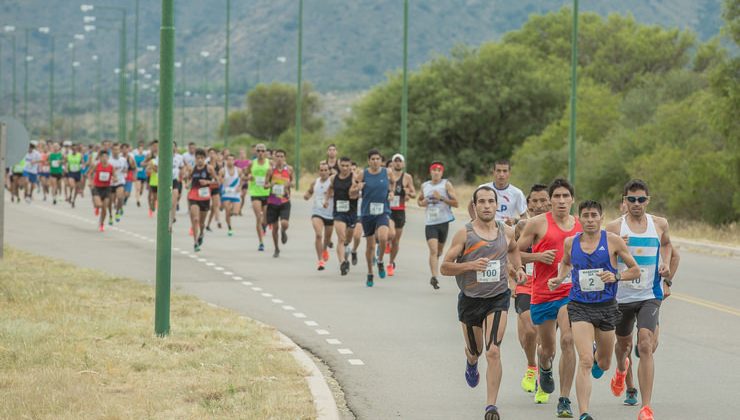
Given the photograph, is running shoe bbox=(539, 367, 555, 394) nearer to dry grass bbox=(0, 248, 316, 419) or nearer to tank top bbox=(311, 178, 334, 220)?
dry grass bbox=(0, 248, 316, 419)

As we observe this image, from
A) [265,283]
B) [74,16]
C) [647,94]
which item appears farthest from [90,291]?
[74,16]

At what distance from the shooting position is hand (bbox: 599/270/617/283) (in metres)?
9.68

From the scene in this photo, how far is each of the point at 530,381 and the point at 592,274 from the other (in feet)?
5.34

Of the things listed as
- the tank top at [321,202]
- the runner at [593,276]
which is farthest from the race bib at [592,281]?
the tank top at [321,202]

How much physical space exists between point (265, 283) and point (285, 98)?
11307cm

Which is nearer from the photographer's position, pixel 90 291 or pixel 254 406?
pixel 254 406

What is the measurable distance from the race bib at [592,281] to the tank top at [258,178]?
17318 millimetres

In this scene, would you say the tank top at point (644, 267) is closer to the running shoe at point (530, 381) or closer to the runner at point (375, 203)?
the running shoe at point (530, 381)

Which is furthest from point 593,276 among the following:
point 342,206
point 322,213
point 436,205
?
point 322,213

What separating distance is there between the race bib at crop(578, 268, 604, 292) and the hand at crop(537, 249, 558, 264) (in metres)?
0.54

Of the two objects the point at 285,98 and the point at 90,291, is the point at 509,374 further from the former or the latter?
the point at 285,98

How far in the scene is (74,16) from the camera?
199 m

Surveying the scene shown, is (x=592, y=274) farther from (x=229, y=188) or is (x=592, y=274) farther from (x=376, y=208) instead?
(x=229, y=188)

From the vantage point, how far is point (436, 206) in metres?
19.7
